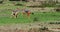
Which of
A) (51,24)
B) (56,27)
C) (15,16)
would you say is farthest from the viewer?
(15,16)

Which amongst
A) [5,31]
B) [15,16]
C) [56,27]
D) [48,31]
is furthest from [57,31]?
[15,16]

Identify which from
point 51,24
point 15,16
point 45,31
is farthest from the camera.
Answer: point 15,16

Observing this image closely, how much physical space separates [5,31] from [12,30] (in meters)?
0.63

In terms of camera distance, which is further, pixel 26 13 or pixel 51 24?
pixel 26 13

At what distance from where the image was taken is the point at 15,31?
55.8 ft

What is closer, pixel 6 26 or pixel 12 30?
pixel 12 30

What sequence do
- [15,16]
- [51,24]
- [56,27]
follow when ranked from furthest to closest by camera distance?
[15,16] → [51,24] → [56,27]

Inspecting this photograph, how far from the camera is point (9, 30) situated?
17750 millimetres

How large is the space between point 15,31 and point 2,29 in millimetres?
1300

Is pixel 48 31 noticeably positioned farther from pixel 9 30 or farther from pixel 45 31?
pixel 9 30

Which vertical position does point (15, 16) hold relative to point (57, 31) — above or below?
below

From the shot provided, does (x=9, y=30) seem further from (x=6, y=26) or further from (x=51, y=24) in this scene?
(x=51, y=24)

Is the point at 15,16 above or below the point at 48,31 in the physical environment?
below

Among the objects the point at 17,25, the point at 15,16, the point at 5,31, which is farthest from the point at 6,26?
the point at 15,16
